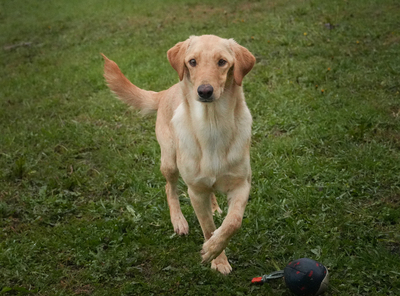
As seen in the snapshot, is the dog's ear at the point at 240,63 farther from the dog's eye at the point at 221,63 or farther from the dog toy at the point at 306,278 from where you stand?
the dog toy at the point at 306,278

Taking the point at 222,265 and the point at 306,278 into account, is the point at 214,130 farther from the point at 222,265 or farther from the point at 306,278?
the point at 306,278

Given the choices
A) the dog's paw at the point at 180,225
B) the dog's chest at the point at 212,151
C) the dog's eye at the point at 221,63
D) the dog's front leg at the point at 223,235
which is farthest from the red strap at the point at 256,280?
the dog's eye at the point at 221,63

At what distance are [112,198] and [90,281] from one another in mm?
1277

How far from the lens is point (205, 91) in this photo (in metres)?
3.01

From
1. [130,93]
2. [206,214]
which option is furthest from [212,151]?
[130,93]

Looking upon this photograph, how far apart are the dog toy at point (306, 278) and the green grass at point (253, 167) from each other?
0.19 m

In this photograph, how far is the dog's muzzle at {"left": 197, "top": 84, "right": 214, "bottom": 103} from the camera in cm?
302

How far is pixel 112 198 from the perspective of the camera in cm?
477

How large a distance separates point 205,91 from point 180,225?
5.15ft

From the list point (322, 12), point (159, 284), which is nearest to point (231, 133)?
point (159, 284)

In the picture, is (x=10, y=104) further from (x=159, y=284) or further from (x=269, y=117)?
(x=159, y=284)

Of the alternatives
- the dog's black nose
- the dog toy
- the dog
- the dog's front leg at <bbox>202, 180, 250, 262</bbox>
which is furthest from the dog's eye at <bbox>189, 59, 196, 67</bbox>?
the dog toy

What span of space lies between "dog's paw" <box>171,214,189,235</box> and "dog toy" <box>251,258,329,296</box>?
1169 mm

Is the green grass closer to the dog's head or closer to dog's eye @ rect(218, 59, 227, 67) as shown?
the dog's head
